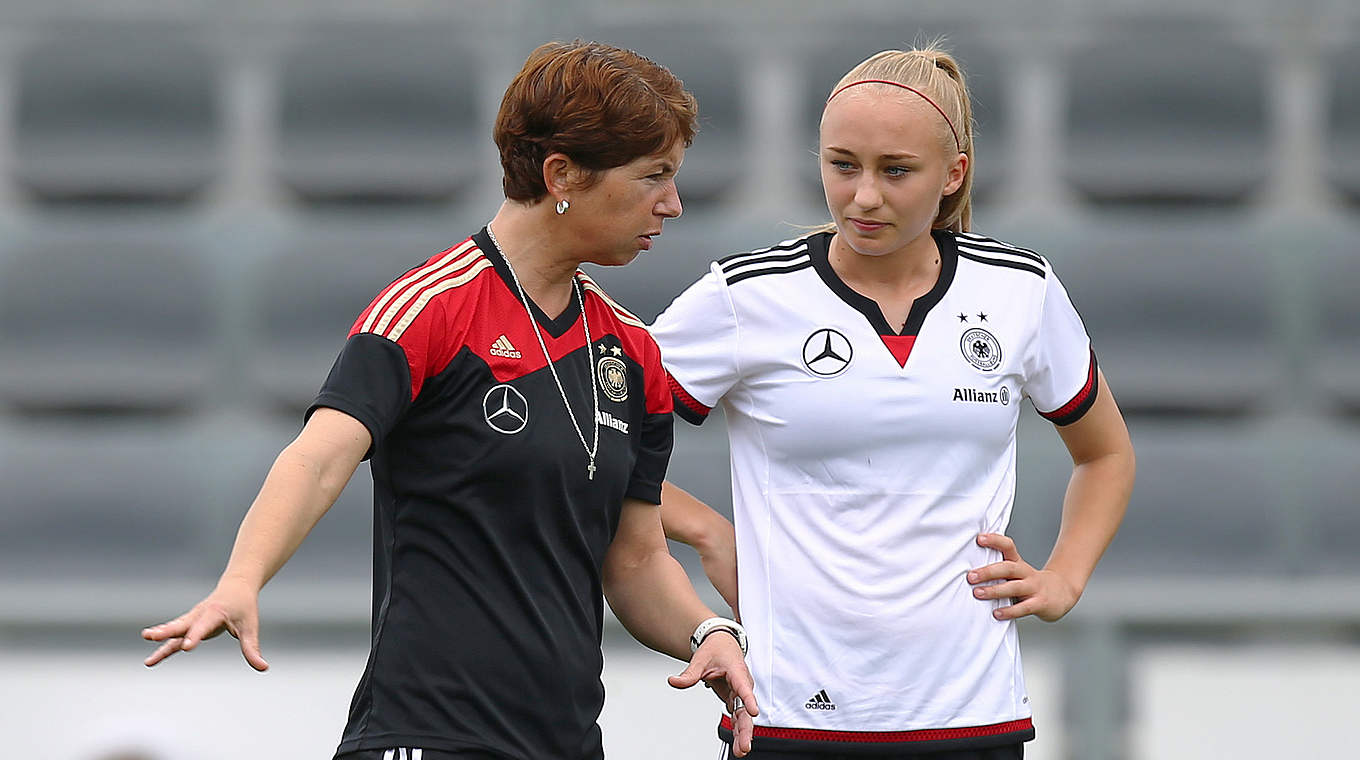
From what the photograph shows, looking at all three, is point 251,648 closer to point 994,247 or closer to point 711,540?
point 711,540

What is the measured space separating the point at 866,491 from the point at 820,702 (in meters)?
0.21

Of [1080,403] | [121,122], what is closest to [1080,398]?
[1080,403]

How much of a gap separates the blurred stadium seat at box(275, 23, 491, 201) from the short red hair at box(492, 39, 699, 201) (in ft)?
6.10

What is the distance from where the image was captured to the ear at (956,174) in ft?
5.67

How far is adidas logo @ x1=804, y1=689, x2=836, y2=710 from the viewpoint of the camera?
5.43 feet

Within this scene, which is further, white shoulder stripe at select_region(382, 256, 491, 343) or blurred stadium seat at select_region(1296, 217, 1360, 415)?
blurred stadium seat at select_region(1296, 217, 1360, 415)

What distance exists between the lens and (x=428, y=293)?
1.38m

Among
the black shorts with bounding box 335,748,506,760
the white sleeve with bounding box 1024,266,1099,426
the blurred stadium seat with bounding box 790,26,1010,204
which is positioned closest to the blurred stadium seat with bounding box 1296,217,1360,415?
the blurred stadium seat with bounding box 790,26,1010,204

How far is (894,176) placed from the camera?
1.66 meters

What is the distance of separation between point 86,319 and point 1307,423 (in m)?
2.39

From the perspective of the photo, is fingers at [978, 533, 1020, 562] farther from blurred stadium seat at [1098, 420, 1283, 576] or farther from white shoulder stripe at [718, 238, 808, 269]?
blurred stadium seat at [1098, 420, 1283, 576]

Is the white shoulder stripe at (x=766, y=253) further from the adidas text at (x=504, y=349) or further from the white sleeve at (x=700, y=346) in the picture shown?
the adidas text at (x=504, y=349)

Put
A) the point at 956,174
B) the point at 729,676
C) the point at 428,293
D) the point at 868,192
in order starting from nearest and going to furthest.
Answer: the point at 428,293 → the point at 729,676 → the point at 868,192 → the point at 956,174

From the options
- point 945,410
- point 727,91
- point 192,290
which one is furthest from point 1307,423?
point 192,290
